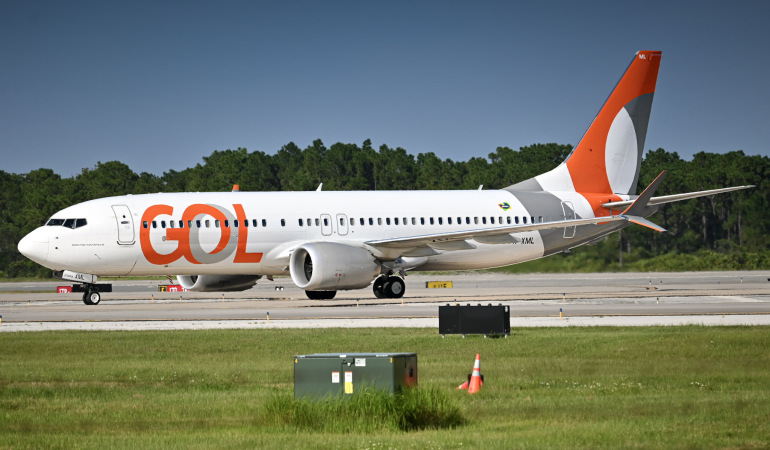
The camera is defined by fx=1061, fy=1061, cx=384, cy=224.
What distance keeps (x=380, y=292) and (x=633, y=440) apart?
29.1 m

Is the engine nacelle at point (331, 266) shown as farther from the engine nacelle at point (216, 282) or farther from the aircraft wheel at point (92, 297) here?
the aircraft wheel at point (92, 297)

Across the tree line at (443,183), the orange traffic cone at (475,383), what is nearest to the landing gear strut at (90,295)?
the orange traffic cone at (475,383)

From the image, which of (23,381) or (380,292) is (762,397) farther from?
(380,292)

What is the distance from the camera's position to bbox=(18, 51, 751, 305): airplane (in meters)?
37.8

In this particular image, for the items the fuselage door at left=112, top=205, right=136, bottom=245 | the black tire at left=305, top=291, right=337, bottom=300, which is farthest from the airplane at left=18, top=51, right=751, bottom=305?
the black tire at left=305, top=291, right=337, bottom=300

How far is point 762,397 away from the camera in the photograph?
14.8m

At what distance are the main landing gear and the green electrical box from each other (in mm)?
26628

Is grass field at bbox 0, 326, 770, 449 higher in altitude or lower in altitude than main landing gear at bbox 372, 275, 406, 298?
lower

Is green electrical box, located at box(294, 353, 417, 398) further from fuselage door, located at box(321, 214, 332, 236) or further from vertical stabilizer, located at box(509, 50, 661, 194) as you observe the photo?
vertical stabilizer, located at box(509, 50, 661, 194)

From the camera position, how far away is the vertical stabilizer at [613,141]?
45.8 meters

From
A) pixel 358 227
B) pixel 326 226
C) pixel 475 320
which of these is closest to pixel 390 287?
pixel 358 227

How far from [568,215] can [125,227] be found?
18.1 meters

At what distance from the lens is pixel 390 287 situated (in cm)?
4041

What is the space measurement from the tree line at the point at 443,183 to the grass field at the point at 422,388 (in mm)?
46433
